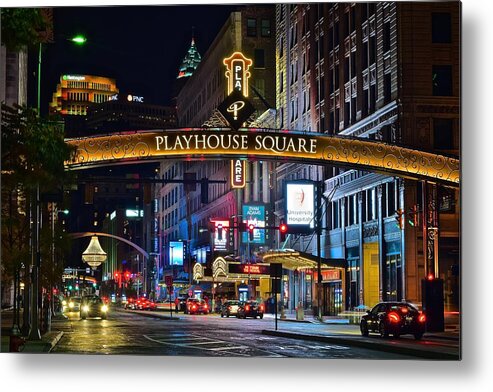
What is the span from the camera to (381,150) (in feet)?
114

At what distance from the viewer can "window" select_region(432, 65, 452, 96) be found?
3441 centimetres

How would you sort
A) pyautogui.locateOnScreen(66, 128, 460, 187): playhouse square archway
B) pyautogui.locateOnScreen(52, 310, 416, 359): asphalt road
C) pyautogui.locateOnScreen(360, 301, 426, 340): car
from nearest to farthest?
pyautogui.locateOnScreen(52, 310, 416, 359): asphalt road < pyautogui.locateOnScreen(360, 301, 426, 340): car < pyautogui.locateOnScreen(66, 128, 460, 187): playhouse square archway

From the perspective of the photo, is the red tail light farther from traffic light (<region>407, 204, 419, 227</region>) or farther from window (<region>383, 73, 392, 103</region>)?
window (<region>383, 73, 392, 103</region>)

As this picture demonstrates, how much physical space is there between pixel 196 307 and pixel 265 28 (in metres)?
37.7

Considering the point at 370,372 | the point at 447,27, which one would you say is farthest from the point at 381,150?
the point at 370,372

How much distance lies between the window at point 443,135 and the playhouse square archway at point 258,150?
1447 mm

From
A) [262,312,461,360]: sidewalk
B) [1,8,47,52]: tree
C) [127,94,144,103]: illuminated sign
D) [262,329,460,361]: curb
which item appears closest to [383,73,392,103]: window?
[262,312,461,360]: sidewalk

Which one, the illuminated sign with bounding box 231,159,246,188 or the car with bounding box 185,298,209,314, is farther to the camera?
the car with bounding box 185,298,209,314

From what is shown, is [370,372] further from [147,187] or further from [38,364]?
[147,187]

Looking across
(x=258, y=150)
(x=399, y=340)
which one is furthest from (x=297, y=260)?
(x=399, y=340)

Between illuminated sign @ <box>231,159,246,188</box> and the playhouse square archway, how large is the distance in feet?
28.3

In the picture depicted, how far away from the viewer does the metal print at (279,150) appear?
1090 inches

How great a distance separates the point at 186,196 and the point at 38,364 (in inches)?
1812

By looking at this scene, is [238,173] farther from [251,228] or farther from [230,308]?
[230,308]
